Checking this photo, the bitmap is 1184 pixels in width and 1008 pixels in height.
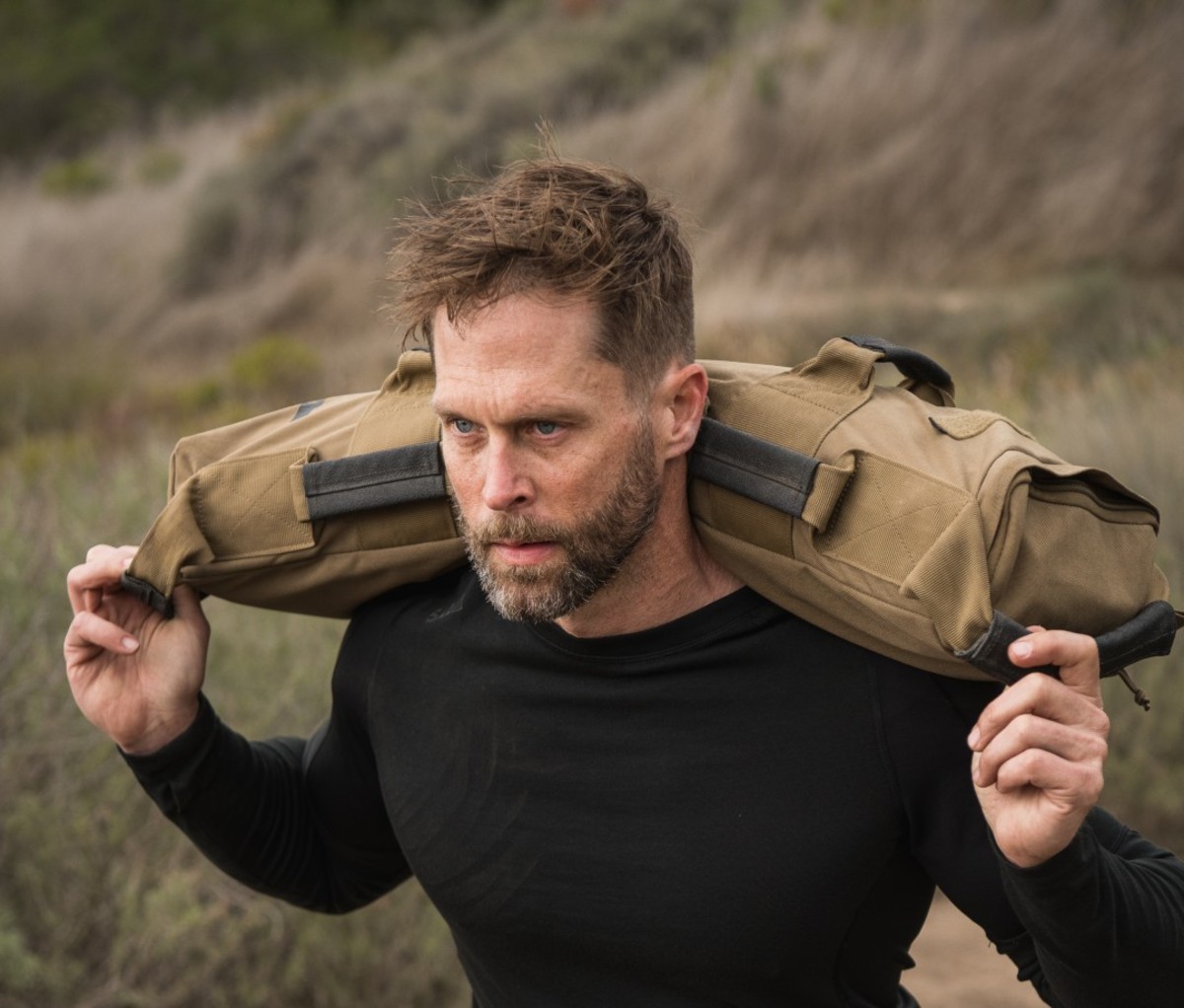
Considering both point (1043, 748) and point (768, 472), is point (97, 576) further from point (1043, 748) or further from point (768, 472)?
point (1043, 748)

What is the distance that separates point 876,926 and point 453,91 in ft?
62.7

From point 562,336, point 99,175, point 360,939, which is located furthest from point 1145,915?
point 99,175

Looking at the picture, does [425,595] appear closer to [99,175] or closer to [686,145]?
[686,145]

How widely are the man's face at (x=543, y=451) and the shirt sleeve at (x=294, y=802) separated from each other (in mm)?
495

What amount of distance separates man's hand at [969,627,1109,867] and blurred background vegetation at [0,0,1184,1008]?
39.8 inches

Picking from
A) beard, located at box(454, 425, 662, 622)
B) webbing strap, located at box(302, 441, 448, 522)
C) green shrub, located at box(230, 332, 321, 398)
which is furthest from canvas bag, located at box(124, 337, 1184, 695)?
green shrub, located at box(230, 332, 321, 398)

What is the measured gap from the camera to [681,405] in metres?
2.21

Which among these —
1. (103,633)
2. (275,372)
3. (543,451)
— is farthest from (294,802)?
(275,372)

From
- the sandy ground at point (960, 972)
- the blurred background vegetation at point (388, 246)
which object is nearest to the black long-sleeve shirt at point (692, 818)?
the blurred background vegetation at point (388, 246)

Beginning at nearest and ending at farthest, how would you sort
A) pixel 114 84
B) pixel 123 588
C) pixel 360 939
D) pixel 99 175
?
pixel 123 588, pixel 360 939, pixel 99 175, pixel 114 84

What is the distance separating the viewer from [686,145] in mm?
15953

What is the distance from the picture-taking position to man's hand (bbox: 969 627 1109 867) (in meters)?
1.75

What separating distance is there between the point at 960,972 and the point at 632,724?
3.35 metres

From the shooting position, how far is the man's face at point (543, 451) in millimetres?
2070
